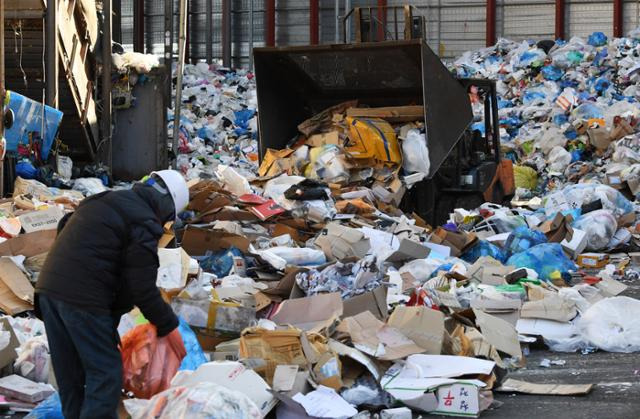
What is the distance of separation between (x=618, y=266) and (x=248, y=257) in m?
3.43

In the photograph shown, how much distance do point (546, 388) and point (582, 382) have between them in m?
0.34

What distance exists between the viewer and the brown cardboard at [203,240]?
26.7ft

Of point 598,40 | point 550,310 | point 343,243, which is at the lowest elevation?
point 550,310

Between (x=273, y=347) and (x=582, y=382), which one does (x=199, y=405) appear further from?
(x=582, y=382)

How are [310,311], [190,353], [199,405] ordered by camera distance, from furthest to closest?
[310,311] < [190,353] < [199,405]

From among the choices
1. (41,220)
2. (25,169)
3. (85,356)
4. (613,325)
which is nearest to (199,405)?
(85,356)

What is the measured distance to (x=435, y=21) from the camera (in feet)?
82.7

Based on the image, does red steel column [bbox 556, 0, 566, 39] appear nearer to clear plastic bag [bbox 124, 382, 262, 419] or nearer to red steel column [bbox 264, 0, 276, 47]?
red steel column [bbox 264, 0, 276, 47]

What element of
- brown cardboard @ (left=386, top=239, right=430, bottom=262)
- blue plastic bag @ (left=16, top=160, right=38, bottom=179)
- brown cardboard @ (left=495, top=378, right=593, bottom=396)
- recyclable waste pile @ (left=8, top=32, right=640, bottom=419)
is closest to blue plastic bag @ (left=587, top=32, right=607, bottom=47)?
recyclable waste pile @ (left=8, top=32, right=640, bottom=419)

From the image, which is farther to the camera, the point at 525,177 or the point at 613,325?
the point at 525,177

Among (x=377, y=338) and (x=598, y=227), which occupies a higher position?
(x=598, y=227)

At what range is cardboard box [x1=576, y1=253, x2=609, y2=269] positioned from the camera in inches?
376

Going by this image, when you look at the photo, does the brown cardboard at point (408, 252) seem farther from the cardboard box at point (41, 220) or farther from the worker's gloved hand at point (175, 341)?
the worker's gloved hand at point (175, 341)

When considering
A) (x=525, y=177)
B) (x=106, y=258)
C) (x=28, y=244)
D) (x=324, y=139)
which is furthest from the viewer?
(x=525, y=177)
